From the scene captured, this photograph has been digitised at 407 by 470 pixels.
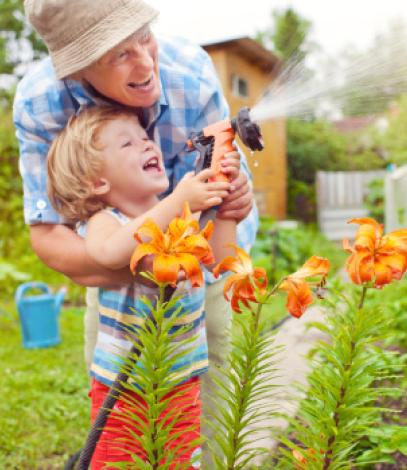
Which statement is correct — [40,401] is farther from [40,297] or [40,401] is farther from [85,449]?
[85,449]

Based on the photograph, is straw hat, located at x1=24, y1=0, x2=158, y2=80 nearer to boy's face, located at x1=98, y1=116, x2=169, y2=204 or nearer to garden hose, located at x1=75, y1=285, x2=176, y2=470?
boy's face, located at x1=98, y1=116, x2=169, y2=204

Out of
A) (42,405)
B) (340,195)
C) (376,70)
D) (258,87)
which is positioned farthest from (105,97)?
(340,195)

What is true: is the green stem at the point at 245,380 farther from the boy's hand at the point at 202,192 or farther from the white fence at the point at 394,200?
the white fence at the point at 394,200

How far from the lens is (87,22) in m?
1.21

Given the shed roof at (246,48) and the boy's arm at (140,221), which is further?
the shed roof at (246,48)

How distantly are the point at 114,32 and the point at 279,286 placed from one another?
29.7 inches

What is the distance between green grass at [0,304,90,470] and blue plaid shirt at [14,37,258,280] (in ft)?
3.70

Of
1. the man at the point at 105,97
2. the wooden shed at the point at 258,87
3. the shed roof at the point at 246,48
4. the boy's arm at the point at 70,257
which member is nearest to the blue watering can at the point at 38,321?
the man at the point at 105,97

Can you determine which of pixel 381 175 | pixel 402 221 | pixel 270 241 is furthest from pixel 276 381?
pixel 381 175

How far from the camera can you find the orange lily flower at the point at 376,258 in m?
0.74

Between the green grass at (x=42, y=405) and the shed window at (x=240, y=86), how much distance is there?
5893 mm

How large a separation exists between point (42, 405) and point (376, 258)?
2226mm

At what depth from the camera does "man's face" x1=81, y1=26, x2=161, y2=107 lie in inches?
48.1

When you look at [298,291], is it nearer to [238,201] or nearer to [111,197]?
[238,201]
